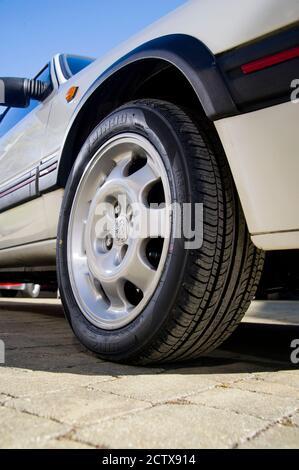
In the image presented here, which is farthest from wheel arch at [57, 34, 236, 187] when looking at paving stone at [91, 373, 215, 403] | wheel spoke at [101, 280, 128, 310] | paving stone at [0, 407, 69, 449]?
paving stone at [0, 407, 69, 449]

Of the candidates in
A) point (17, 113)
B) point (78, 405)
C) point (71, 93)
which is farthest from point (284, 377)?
point (17, 113)

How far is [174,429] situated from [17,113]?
8.96 ft

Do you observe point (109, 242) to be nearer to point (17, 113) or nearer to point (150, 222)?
point (150, 222)

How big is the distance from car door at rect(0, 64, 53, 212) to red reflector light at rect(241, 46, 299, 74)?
1.35 metres

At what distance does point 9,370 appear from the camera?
1.32 m

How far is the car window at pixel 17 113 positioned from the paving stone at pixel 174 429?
204 cm

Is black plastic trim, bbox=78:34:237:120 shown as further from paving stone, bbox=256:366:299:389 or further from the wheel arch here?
paving stone, bbox=256:366:299:389

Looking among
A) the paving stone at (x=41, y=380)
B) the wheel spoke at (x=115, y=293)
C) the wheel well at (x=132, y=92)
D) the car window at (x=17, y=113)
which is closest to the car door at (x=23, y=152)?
the car window at (x=17, y=113)

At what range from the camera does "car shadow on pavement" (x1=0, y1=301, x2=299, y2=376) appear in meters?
1.40

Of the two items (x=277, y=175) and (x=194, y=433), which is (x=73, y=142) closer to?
(x=277, y=175)

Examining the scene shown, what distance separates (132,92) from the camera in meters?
1.80

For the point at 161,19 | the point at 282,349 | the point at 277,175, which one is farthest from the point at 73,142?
the point at 282,349
